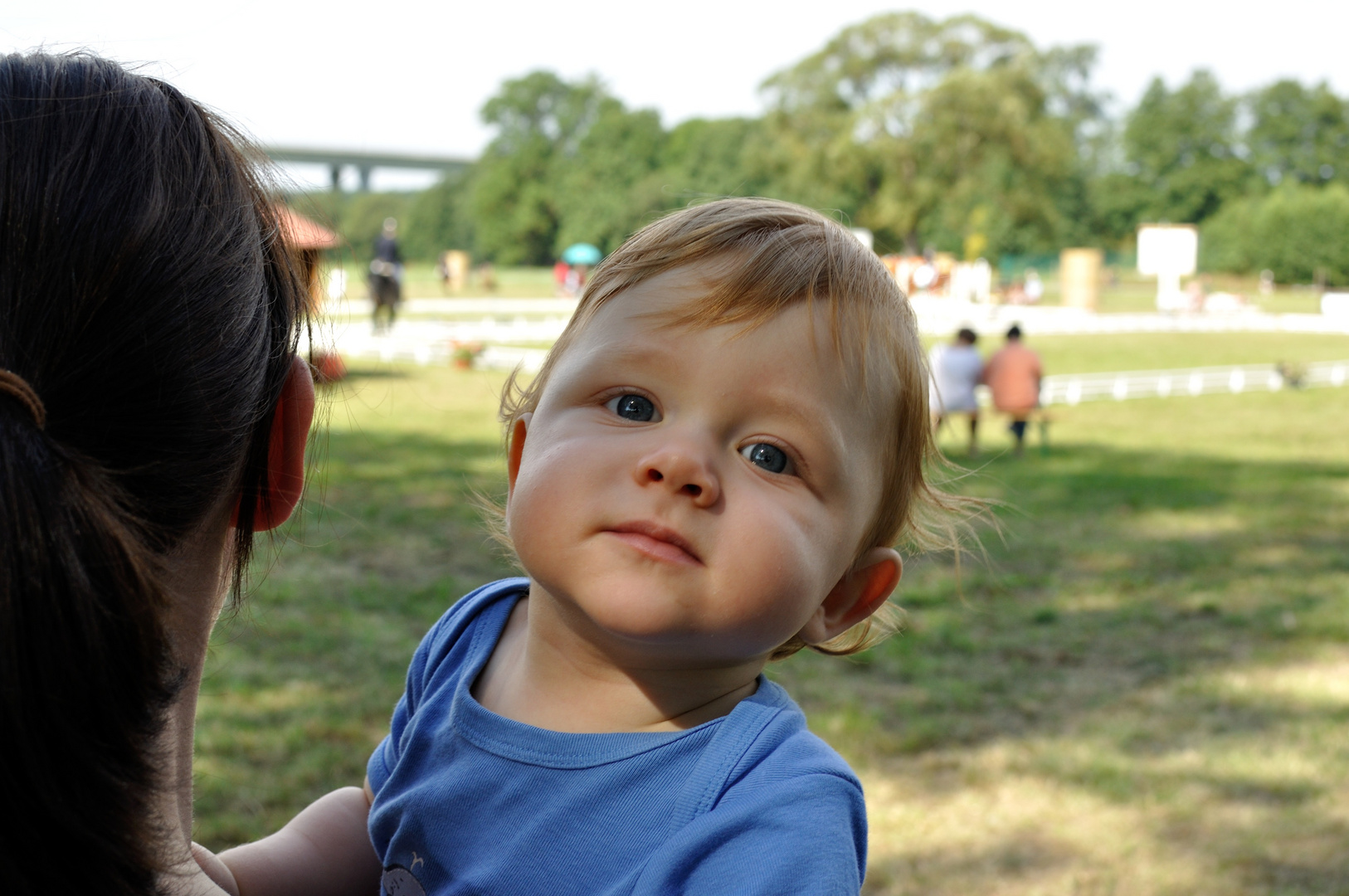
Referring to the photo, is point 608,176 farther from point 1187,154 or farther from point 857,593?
point 857,593

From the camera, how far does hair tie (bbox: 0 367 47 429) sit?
833mm

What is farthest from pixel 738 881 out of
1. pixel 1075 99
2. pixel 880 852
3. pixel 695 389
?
pixel 1075 99

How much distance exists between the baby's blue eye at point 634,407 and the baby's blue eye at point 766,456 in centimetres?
12

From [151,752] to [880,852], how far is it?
3.86m

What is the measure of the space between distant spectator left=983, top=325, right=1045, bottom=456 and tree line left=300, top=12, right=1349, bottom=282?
1058 inches

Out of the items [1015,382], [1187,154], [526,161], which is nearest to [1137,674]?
[1015,382]

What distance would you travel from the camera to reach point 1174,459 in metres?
13.6

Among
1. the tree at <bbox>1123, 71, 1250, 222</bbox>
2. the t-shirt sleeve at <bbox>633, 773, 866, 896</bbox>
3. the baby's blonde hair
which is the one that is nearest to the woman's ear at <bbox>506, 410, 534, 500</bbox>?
the baby's blonde hair

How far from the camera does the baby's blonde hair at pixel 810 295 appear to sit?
1.46 meters

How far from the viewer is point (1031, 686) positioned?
6.01m

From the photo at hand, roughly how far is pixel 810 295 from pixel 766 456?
23cm

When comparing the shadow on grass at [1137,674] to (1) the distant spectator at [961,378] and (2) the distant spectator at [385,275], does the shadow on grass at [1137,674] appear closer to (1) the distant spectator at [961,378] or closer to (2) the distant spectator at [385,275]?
(1) the distant spectator at [961,378]

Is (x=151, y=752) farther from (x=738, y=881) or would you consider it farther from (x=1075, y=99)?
(x=1075, y=99)

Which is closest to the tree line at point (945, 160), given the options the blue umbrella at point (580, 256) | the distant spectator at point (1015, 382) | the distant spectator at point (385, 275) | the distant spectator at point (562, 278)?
the blue umbrella at point (580, 256)
